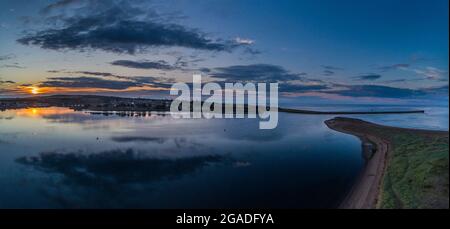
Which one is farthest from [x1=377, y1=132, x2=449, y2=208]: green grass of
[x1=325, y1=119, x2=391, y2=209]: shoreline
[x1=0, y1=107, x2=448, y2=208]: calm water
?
[x1=0, y1=107, x2=448, y2=208]: calm water

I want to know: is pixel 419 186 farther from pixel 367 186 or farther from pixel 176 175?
pixel 176 175

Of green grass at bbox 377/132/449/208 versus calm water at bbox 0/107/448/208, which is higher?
green grass at bbox 377/132/449/208

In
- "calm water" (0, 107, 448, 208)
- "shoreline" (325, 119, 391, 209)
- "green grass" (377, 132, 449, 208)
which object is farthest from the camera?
"calm water" (0, 107, 448, 208)

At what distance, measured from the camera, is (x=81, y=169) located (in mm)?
11562

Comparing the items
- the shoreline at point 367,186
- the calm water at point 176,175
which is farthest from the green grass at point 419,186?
the calm water at point 176,175

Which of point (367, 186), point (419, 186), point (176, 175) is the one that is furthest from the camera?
point (176, 175)

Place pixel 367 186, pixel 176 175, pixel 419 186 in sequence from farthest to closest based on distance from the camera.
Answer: pixel 176 175 < pixel 367 186 < pixel 419 186

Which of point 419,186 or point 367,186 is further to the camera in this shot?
point 367,186

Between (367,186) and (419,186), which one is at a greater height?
(419,186)

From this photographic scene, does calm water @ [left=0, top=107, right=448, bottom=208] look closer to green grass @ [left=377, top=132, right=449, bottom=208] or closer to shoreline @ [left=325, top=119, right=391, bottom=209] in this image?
shoreline @ [left=325, top=119, right=391, bottom=209]

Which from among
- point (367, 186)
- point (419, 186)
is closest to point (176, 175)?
point (367, 186)

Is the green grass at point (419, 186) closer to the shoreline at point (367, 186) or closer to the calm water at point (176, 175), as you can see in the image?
the shoreline at point (367, 186)
